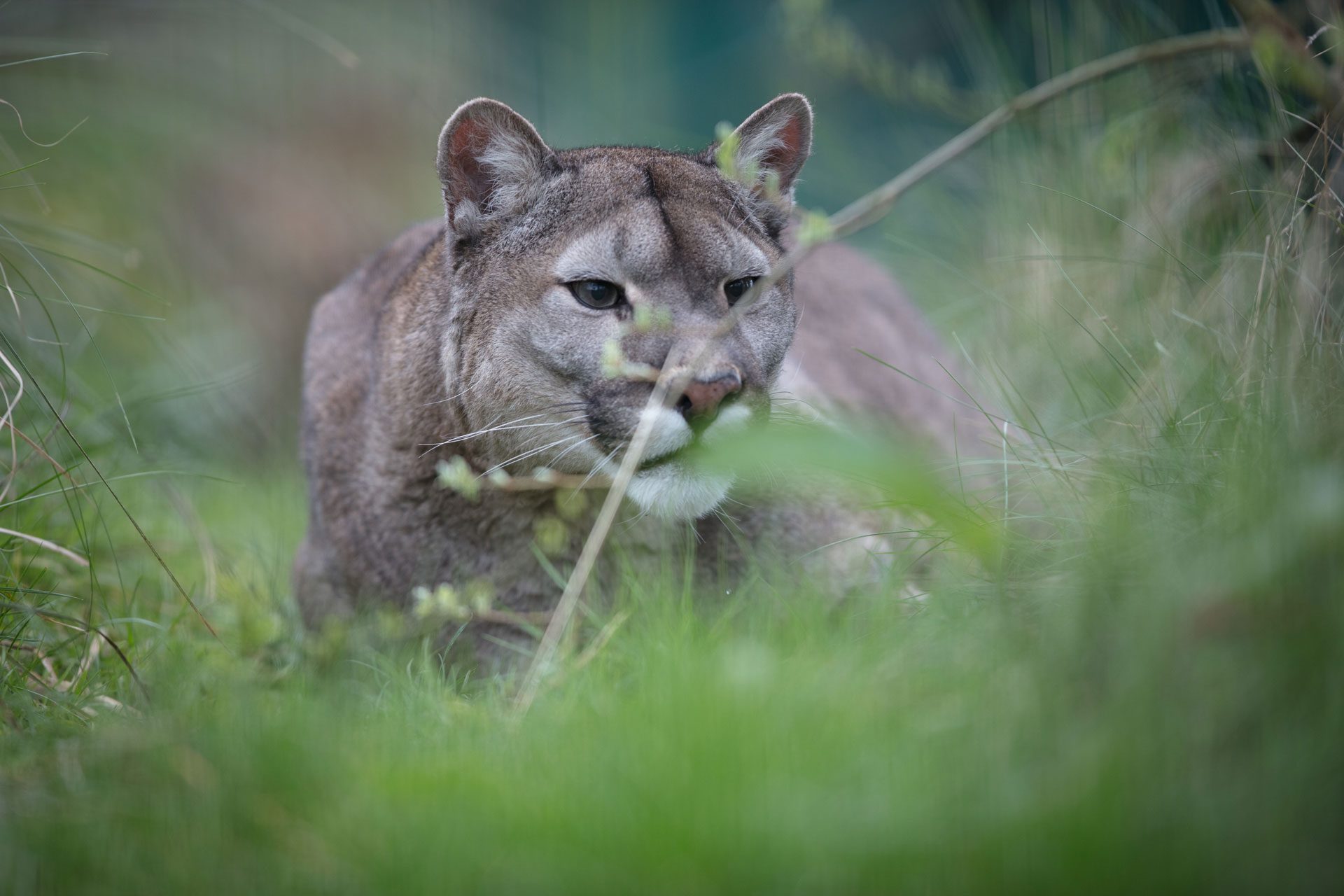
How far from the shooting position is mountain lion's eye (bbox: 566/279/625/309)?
Answer: 11.1 feet

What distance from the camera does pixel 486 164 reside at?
11.7 feet

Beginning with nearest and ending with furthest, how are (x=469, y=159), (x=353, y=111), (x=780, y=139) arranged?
(x=469, y=159)
(x=780, y=139)
(x=353, y=111)

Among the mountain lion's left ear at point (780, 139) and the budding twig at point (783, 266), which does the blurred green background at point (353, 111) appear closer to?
the mountain lion's left ear at point (780, 139)

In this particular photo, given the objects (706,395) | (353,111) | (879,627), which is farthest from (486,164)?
(353,111)

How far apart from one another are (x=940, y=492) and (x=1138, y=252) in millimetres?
3560

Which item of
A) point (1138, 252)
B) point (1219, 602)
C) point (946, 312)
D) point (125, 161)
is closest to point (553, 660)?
point (1219, 602)

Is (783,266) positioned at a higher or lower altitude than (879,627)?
higher

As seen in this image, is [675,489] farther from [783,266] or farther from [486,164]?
[486,164]

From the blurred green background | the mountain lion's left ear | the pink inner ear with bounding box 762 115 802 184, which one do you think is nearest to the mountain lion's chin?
the mountain lion's left ear

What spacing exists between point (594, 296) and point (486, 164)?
577mm

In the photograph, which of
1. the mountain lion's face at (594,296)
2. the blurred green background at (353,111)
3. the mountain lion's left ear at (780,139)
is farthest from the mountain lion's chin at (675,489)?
the blurred green background at (353,111)

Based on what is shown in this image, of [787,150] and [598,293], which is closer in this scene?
[598,293]

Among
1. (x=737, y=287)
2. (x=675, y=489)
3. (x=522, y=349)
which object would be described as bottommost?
(x=675, y=489)

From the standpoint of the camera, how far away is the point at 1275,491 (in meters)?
2.29
